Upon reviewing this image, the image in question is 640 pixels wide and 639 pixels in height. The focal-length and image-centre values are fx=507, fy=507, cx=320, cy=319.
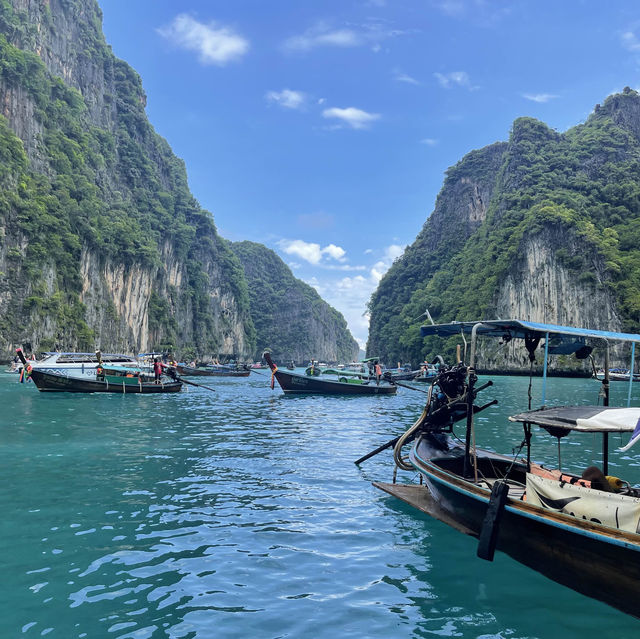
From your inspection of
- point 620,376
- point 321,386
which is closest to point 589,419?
point 321,386

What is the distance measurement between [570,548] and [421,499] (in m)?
3.57

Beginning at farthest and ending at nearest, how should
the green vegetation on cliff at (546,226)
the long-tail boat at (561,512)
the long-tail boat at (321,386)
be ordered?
the green vegetation on cliff at (546,226) → the long-tail boat at (321,386) → the long-tail boat at (561,512)

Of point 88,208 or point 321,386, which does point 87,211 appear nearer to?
point 88,208

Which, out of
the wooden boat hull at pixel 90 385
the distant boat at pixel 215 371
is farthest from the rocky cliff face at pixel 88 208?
the wooden boat hull at pixel 90 385

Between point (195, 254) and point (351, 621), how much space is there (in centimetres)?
10254

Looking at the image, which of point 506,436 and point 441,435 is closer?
point 441,435

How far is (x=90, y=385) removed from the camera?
28938 millimetres

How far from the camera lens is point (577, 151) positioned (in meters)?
82.3

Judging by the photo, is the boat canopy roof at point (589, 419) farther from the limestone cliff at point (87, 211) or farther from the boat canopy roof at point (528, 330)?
the limestone cliff at point (87, 211)

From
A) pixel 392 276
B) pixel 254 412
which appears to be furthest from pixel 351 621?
pixel 392 276

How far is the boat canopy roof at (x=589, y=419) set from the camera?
604 cm

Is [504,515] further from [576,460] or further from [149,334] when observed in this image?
[149,334]

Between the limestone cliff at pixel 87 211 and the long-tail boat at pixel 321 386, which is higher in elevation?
the limestone cliff at pixel 87 211

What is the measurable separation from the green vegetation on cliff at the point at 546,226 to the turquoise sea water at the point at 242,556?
194 ft
